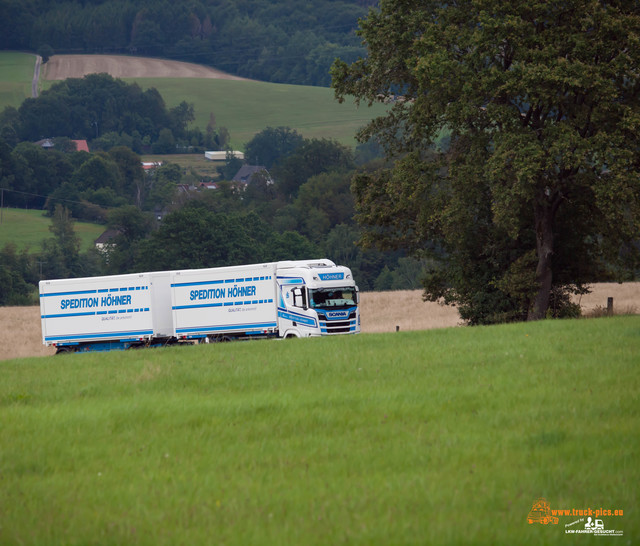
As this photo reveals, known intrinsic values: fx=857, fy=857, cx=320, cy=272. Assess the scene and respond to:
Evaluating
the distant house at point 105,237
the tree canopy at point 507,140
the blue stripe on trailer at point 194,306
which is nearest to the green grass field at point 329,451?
the tree canopy at point 507,140

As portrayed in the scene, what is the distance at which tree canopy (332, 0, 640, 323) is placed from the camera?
28859mm

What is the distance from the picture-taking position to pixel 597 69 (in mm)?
28359

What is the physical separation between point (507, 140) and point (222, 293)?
42.7 feet

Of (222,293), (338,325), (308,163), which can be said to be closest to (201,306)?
(222,293)

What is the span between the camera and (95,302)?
37438mm

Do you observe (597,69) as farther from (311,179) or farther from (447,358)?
(311,179)

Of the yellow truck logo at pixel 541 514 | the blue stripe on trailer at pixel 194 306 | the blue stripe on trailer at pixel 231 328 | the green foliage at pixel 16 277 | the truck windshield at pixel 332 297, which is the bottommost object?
the green foliage at pixel 16 277

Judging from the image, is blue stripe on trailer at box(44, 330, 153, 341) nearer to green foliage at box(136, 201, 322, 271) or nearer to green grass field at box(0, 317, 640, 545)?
green grass field at box(0, 317, 640, 545)

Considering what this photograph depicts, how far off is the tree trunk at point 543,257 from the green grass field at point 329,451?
1571cm

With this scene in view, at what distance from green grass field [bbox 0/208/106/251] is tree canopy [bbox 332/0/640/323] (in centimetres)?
9928

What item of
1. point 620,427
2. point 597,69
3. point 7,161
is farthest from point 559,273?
point 7,161

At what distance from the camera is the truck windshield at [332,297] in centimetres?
3238

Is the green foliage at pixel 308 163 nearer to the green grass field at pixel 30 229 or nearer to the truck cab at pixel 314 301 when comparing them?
the green grass field at pixel 30 229

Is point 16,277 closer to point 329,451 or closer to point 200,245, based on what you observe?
point 200,245
